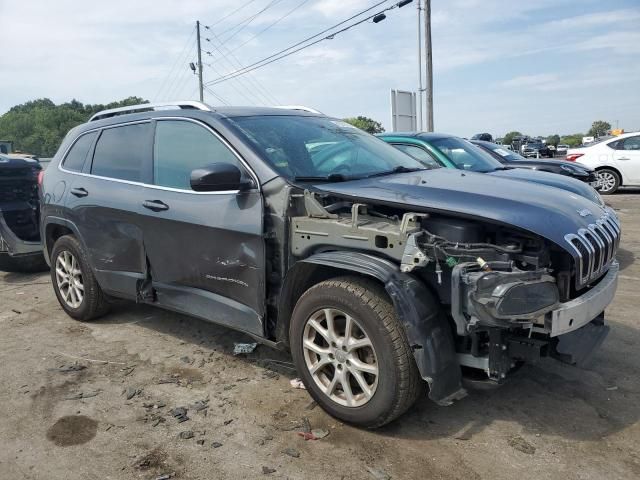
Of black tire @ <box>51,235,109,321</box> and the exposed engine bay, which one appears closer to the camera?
the exposed engine bay

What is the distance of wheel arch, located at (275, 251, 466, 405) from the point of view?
2732 mm

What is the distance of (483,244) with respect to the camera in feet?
9.07

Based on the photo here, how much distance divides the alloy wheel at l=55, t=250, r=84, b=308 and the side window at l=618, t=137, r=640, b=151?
1379 cm

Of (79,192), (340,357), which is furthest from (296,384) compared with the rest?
(79,192)

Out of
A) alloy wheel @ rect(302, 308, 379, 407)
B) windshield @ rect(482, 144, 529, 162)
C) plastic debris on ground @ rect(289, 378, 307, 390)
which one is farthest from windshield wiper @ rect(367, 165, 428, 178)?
windshield @ rect(482, 144, 529, 162)

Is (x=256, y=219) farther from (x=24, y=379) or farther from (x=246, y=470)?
(x=24, y=379)

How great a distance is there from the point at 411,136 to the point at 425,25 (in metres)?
13.3

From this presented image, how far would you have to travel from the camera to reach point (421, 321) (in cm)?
275

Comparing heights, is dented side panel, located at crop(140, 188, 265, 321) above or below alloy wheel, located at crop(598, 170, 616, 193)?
below

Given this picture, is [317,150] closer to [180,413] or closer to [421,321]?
[421,321]

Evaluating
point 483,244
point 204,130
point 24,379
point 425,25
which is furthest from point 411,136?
point 425,25

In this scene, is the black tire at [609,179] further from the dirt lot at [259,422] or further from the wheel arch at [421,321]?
the wheel arch at [421,321]

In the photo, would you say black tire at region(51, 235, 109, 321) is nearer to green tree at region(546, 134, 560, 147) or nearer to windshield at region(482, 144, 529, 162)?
windshield at region(482, 144, 529, 162)

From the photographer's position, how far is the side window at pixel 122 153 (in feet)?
14.1
